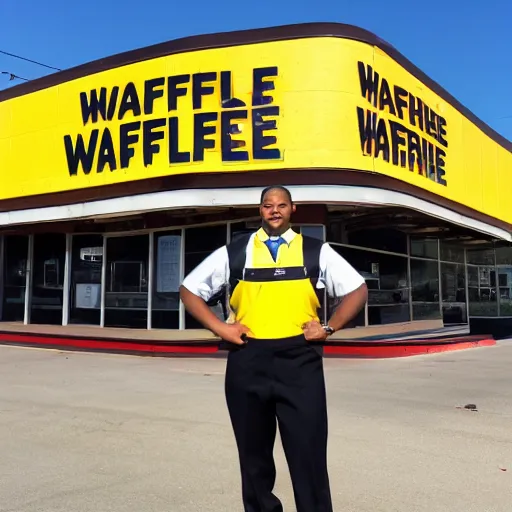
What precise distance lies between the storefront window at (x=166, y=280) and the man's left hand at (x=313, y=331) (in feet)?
41.2

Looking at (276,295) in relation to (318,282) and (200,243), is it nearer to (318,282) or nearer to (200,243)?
(318,282)

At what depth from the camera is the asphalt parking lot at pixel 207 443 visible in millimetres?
4215

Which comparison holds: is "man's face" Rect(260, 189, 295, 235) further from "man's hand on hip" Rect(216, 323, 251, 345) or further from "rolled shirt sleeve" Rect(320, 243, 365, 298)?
"man's hand on hip" Rect(216, 323, 251, 345)

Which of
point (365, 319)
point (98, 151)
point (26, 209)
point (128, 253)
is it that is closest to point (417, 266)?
point (365, 319)

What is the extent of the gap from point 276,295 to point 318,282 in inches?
8.9

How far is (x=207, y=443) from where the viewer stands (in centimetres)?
559

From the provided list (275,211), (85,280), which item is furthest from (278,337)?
(85,280)

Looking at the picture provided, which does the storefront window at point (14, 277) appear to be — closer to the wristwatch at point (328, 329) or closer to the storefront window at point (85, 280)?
the storefront window at point (85, 280)

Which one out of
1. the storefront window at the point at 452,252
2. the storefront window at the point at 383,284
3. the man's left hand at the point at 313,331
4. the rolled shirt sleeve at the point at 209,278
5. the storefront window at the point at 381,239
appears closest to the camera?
the man's left hand at the point at 313,331

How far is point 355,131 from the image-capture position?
12836 mm

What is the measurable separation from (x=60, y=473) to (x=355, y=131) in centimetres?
986

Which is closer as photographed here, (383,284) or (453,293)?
(383,284)

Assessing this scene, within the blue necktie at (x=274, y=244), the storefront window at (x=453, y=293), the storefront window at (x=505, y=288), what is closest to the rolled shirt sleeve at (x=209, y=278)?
the blue necktie at (x=274, y=244)

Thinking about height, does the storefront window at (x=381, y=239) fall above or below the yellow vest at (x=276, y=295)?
above
